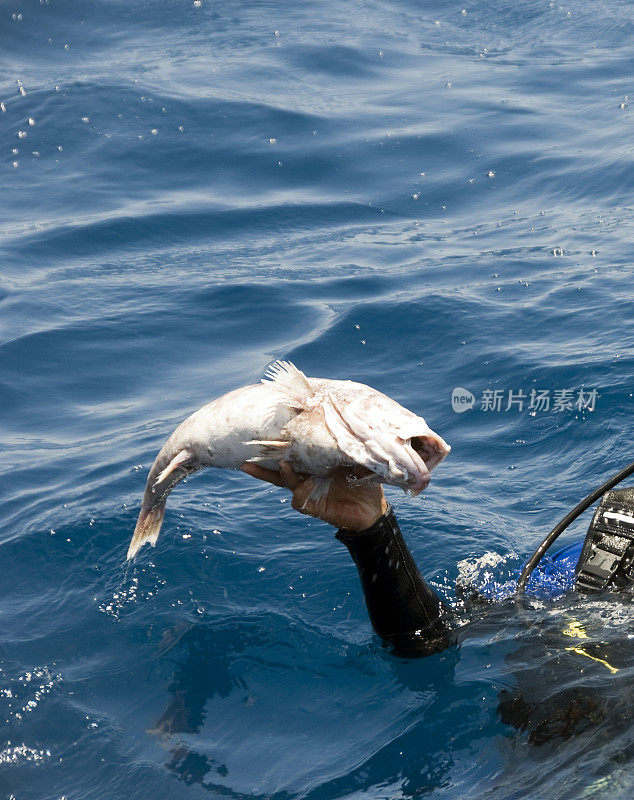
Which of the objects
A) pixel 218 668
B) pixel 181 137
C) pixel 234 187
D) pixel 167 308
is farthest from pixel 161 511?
pixel 181 137

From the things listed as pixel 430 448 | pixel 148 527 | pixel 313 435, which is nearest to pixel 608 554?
pixel 430 448

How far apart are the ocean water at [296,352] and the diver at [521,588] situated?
0.03m

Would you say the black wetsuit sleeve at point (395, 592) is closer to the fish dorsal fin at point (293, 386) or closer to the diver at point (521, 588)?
the diver at point (521, 588)

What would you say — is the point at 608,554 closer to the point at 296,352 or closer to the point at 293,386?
the point at 293,386

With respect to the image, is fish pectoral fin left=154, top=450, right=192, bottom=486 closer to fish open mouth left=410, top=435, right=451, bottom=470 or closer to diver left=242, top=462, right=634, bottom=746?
diver left=242, top=462, right=634, bottom=746

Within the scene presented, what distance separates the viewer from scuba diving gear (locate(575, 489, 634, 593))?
4.23 meters

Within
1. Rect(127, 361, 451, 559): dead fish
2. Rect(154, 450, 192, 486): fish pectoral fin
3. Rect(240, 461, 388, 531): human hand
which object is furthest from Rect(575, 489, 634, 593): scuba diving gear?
Rect(154, 450, 192, 486): fish pectoral fin

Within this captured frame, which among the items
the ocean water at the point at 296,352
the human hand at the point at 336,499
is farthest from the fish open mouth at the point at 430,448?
the ocean water at the point at 296,352

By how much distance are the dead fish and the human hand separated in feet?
0.14

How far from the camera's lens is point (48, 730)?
4418 millimetres

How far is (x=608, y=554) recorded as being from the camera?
14.1 ft

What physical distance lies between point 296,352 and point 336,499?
4225 mm

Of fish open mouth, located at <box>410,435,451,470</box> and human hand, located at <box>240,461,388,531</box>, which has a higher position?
fish open mouth, located at <box>410,435,451,470</box>

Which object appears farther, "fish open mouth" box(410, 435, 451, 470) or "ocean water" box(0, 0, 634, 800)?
"ocean water" box(0, 0, 634, 800)
